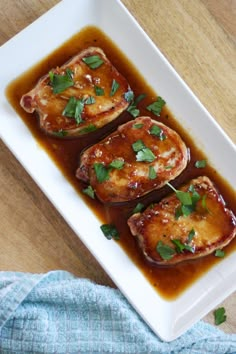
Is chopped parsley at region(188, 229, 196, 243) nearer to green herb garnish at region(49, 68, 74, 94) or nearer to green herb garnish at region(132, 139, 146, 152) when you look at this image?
green herb garnish at region(132, 139, 146, 152)

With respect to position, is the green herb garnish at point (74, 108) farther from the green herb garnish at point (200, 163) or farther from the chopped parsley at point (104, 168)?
the green herb garnish at point (200, 163)

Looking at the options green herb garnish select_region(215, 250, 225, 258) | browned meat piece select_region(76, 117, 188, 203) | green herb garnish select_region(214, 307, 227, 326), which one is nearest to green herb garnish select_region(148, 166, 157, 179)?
browned meat piece select_region(76, 117, 188, 203)

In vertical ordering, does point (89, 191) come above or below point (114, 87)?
below

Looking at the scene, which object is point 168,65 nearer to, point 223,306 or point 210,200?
point 210,200

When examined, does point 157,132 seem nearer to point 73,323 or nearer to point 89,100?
point 89,100

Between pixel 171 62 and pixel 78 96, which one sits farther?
pixel 171 62

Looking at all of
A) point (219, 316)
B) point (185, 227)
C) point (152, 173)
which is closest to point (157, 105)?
point (152, 173)

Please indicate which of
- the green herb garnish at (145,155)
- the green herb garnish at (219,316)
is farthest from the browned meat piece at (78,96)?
the green herb garnish at (219,316)
